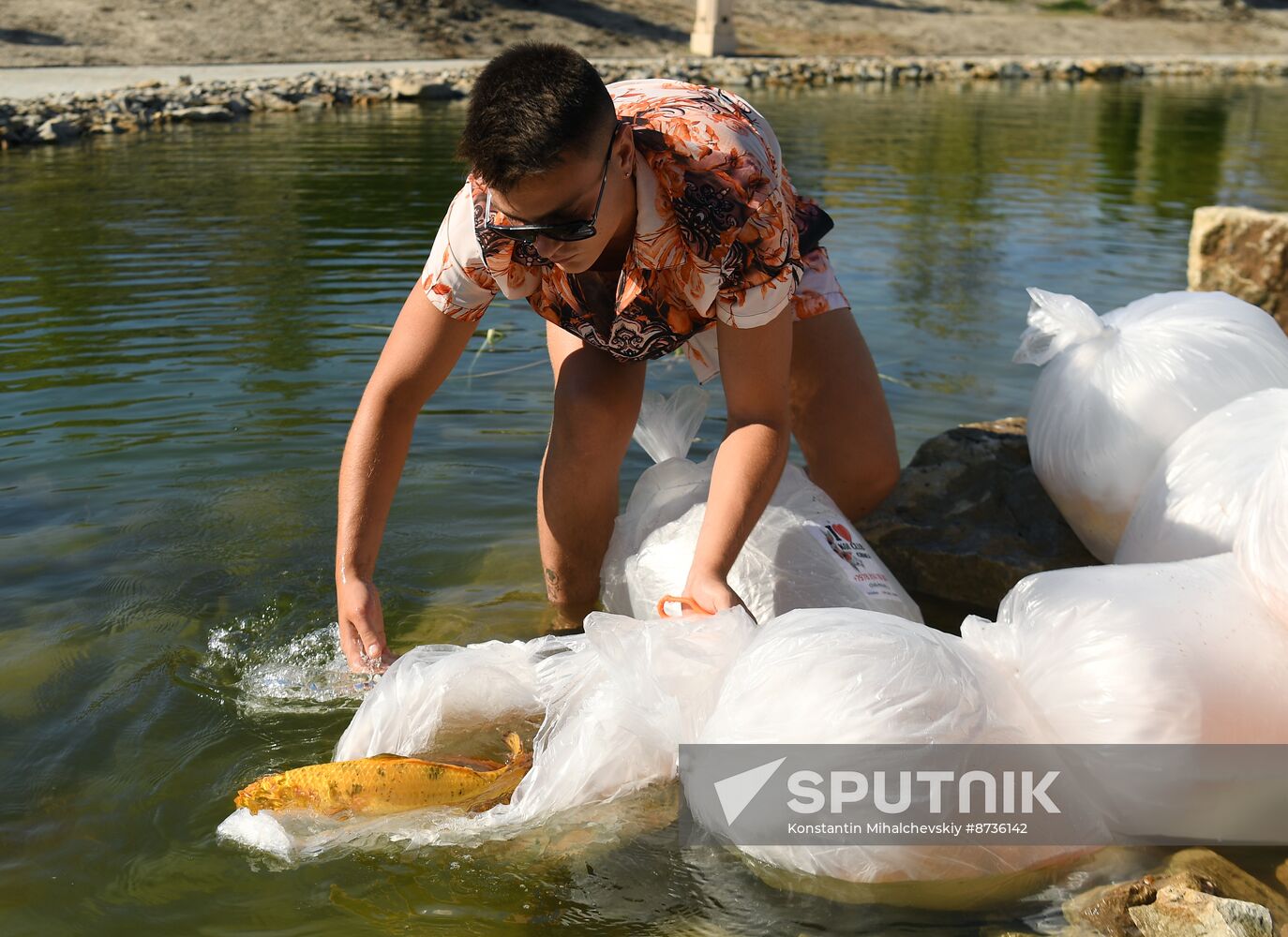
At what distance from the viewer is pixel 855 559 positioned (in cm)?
246

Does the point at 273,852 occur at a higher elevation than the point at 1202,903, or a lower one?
lower

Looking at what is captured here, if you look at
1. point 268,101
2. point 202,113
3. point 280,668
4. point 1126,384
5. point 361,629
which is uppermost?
point 268,101

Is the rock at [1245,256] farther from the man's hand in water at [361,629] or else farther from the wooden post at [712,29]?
the wooden post at [712,29]

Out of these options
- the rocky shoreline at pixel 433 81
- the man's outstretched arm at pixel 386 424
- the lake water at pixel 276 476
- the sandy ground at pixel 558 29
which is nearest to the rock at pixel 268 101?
the rocky shoreline at pixel 433 81

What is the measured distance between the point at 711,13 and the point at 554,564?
20.3 metres

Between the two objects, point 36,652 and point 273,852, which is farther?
point 36,652

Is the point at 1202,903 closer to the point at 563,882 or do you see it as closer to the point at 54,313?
the point at 563,882

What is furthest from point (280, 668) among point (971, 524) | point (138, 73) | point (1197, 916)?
point (138, 73)

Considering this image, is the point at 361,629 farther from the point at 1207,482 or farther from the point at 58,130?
the point at 58,130

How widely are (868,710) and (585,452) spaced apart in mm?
1084

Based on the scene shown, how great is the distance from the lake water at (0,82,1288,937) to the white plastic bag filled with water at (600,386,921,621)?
0.46 meters

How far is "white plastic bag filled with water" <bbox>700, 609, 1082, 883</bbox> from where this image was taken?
5.70 feet

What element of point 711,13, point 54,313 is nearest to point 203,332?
point 54,313

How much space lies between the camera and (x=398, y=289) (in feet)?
19.7
